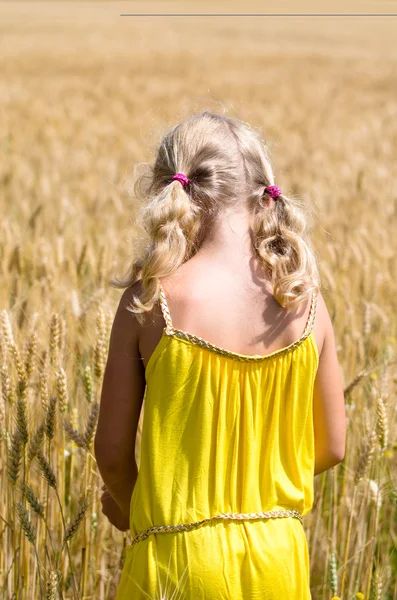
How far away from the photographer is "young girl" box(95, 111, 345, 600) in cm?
145

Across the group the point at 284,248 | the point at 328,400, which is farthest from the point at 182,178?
the point at 328,400

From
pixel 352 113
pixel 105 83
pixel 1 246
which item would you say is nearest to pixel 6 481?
pixel 1 246

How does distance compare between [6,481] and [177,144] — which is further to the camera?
[6,481]

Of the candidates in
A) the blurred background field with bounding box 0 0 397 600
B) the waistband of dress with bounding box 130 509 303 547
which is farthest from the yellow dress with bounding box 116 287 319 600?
the blurred background field with bounding box 0 0 397 600

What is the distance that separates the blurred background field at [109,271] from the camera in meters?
→ 1.81

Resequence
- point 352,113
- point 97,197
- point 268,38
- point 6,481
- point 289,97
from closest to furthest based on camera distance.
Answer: point 6,481, point 97,197, point 352,113, point 289,97, point 268,38

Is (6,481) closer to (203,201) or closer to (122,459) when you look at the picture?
(122,459)

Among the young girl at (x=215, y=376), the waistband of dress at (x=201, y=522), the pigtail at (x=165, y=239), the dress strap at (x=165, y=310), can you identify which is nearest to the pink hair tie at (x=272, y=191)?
the young girl at (x=215, y=376)

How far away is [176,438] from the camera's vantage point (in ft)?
4.93

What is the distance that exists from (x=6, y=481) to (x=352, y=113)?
35.8ft

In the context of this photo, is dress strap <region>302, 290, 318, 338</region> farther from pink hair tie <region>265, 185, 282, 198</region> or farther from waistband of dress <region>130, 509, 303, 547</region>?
waistband of dress <region>130, 509, 303, 547</region>

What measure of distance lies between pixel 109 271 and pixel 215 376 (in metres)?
1.64

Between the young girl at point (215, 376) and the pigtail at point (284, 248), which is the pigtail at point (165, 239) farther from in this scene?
the pigtail at point (284, 248)

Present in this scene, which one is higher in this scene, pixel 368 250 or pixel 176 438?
pixel 368 250
